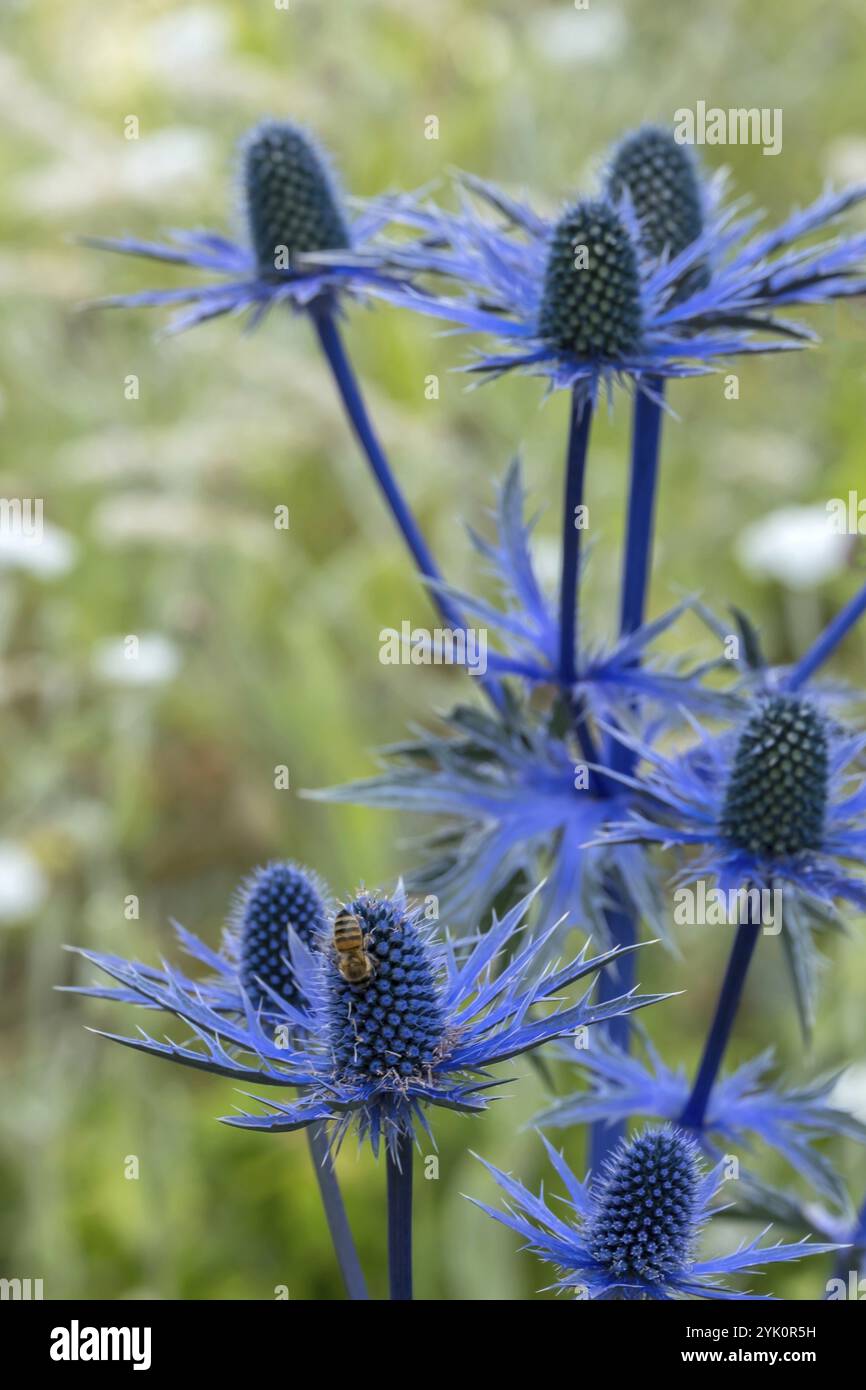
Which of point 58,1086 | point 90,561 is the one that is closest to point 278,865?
point 58,1086

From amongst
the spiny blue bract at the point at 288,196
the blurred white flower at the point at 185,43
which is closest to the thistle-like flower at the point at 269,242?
the spiny blue bract at the point at 288,196

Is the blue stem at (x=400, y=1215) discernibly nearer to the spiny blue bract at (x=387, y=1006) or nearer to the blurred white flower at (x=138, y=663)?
the spiny blue bract at (x=387, y=1006)

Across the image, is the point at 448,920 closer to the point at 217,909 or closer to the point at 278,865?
the point at 278,865

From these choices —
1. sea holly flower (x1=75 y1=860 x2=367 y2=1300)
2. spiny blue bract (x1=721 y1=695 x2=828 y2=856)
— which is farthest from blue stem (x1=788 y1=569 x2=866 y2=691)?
sea holly flower (x1=75 y1=860 x2=367 y2=1300)

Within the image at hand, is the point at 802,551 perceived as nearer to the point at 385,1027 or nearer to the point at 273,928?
the point at 273,928

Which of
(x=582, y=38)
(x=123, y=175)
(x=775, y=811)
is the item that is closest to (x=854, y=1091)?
(x=775, y=811)

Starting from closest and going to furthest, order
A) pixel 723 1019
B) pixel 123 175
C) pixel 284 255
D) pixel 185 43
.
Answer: pixel 723 1019, pixel 284 255, pixel 123 175, pixel 185 43
